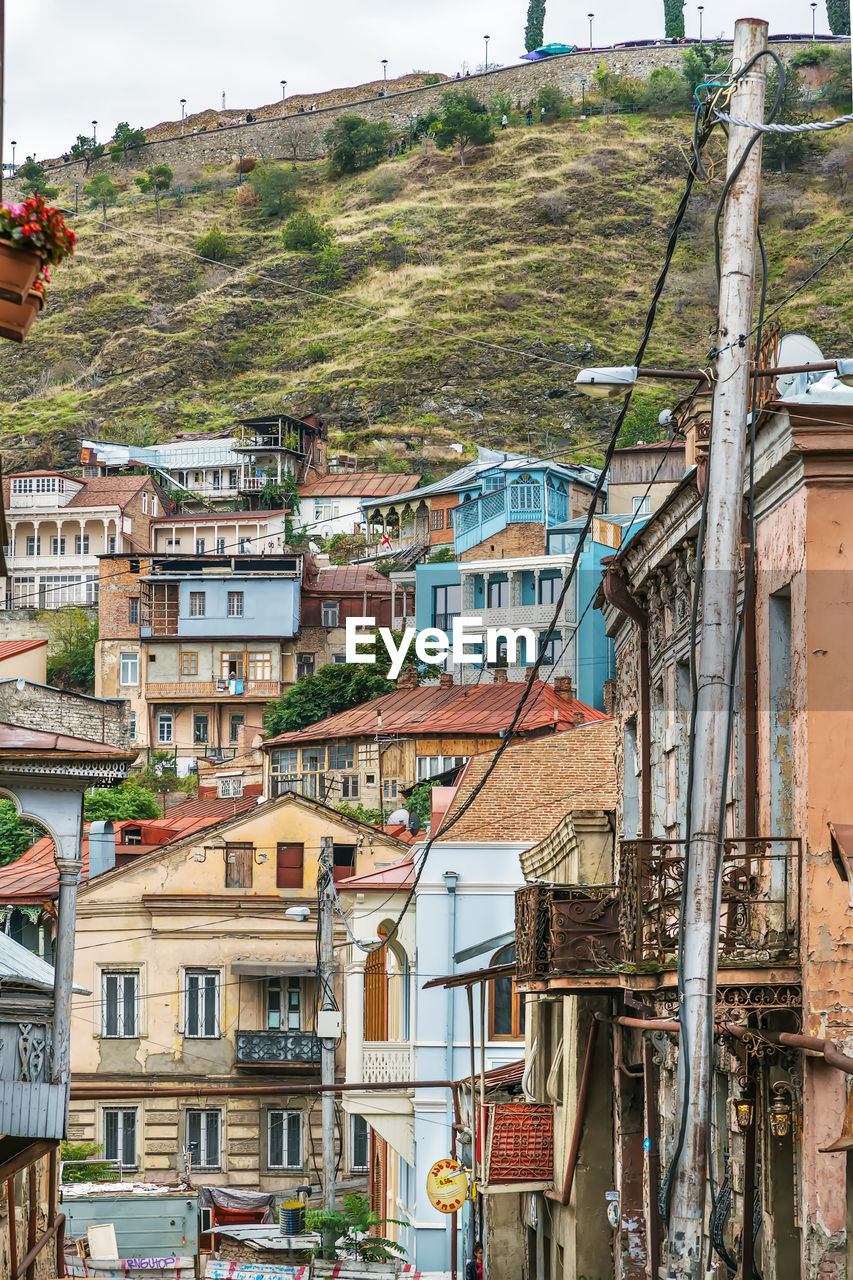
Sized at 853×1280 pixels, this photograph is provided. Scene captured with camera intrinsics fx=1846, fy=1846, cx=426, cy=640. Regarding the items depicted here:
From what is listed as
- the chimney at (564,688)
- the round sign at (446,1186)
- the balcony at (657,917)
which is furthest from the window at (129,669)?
the balcony at (657,917)

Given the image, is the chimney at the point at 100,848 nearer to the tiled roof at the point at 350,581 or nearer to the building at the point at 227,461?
the tiled roof at the point at 350,581

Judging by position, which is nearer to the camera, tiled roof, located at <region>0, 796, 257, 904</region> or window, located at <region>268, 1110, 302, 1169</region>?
window, located at <region>268, 1110, 302, 1169</region>

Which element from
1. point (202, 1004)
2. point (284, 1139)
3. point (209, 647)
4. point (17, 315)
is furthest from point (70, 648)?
point (17, 315)

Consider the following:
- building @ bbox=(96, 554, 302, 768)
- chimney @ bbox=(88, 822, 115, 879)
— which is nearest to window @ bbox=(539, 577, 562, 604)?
building @ bbox=(96, 554, 302, 768)

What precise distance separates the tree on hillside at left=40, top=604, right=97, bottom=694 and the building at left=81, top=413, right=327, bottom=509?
1534 centimetres

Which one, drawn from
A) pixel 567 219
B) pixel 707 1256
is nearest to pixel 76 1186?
pixel 707 1256

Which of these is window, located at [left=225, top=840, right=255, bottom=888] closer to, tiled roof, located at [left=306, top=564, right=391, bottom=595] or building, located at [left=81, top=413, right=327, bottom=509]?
tiled roof, located at [left=306, top=564, right=391, bottom=595]

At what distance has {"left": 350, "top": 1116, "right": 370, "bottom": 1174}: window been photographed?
147 ft

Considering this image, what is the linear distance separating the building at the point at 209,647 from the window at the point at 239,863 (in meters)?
42.6

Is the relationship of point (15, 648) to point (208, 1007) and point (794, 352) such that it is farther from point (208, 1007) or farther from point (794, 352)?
point (794, 352)

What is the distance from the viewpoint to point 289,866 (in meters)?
45.2

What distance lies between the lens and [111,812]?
69.9 metres

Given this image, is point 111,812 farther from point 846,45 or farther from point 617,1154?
point 846,45

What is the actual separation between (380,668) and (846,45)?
13059cm
